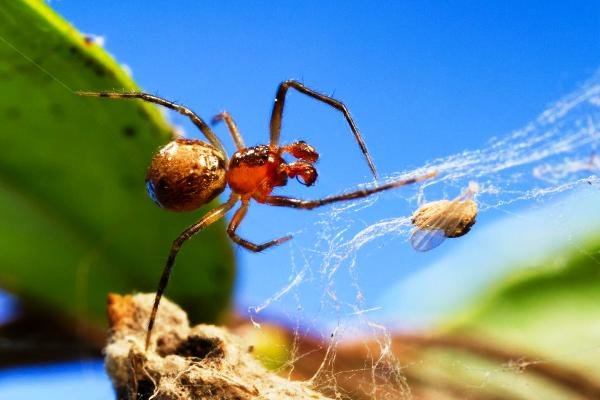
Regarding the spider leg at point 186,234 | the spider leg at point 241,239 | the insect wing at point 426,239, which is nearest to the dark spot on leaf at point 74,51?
the spider leg at point 186,234

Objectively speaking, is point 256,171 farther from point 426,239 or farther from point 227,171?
point 426,239

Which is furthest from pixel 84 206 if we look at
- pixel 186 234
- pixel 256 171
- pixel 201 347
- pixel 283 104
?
pixel 201 347

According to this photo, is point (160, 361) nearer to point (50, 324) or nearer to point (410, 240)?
point (410, 240)

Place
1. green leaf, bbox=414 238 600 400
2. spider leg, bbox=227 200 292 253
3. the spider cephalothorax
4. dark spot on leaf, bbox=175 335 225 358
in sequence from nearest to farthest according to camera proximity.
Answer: dark spot on leaf, bbox=175 335 225 358
green leaf, bbox=414 238 600 400
spider leg, bbox=227 200 292 253
the spider cephalothorax

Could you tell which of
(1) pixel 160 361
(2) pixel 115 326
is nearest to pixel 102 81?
(2) pixel 115 326

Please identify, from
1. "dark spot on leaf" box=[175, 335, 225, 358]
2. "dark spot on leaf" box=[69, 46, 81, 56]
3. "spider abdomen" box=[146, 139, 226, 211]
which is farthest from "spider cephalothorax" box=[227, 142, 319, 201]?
"dark spot on leaf" box=[175, 335, 225, 358]

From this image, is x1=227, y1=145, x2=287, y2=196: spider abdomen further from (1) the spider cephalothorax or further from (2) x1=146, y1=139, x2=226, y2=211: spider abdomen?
(2) x1=146, y1=139, x2=226, y2=211: spider abdomen

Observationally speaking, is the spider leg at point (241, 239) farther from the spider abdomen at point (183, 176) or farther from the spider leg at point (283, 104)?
the spider leg at point (283, 104)
